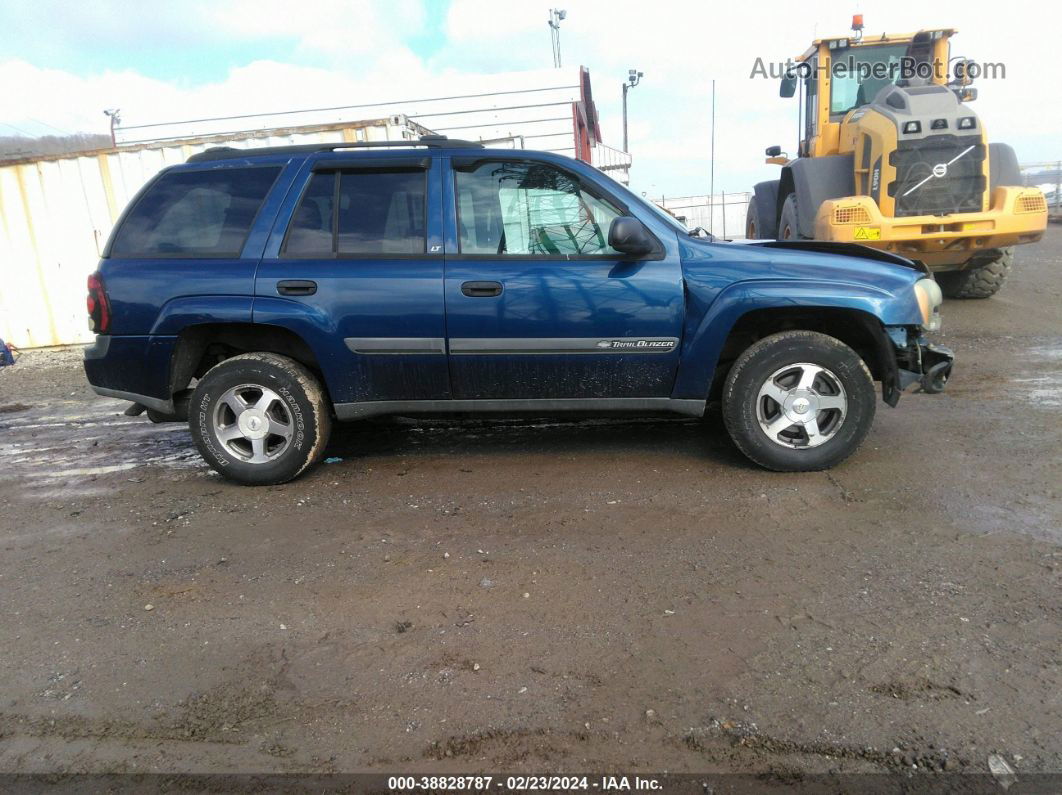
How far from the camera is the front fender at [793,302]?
12.8ft

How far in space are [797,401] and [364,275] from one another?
2531 millimetres

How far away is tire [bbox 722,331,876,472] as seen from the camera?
3.98m

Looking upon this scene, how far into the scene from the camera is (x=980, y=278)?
897 cm

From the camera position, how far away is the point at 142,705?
237 cm

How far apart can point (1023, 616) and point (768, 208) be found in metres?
8.64

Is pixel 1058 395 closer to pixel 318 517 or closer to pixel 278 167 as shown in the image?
pixel 318 517

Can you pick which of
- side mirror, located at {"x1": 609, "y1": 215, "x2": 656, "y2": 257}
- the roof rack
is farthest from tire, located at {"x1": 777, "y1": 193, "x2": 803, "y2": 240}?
the roof rack

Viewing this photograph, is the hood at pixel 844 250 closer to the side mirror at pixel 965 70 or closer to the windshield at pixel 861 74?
the windshield at pixel 861 74

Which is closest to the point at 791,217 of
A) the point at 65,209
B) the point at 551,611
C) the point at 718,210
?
the point at 551,611

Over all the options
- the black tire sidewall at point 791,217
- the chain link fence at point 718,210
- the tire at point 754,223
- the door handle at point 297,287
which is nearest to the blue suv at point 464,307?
the door handle at point 297,287

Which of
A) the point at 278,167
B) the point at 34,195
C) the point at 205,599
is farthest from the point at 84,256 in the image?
the point at 205,599

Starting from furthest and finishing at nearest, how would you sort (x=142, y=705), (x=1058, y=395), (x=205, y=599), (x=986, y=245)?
(x=986, y=245)
(x=1058, y=395)
(x=205, y=599)
(x=142, y=705)

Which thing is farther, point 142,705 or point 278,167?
Result: point 278,167

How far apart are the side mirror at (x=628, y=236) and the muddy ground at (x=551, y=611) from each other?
1306 millimetres
